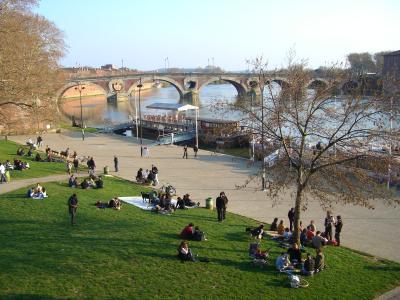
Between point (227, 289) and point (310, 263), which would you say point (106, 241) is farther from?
point (310, 263)

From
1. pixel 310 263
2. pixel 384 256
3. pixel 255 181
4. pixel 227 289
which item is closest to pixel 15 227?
pixel 227 289

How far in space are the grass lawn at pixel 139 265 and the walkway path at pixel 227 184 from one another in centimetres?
239

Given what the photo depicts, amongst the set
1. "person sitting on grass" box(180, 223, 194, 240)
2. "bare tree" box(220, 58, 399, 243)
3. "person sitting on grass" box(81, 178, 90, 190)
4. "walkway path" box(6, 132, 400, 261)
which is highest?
"bare tree" box(220, 58, 399, 243)

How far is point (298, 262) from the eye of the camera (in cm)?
1275

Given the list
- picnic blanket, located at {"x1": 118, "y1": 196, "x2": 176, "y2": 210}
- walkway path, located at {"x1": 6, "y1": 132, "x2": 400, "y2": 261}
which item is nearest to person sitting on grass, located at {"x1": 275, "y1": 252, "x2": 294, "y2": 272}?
walkway path, located at {"x1": 6, "y1": 132, "x2": 400, "y2": 261}

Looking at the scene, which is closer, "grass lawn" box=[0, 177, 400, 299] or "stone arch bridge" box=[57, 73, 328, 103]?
"grass lawn" box=[0, 177, 400, 299]

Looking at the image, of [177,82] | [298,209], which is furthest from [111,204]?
[177,82]

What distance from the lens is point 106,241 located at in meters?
13.6

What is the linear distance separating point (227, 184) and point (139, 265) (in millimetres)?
13714

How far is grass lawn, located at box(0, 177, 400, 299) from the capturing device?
1076 cm

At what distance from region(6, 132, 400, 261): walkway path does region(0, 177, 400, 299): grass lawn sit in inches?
94.3

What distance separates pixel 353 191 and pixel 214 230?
4.81 meters

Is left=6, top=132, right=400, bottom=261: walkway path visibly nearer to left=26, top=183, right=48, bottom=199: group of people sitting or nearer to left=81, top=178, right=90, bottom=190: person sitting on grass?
left=81, top=178, right=90, bottom=190: person sitting on grass

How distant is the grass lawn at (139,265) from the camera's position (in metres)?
10.8
